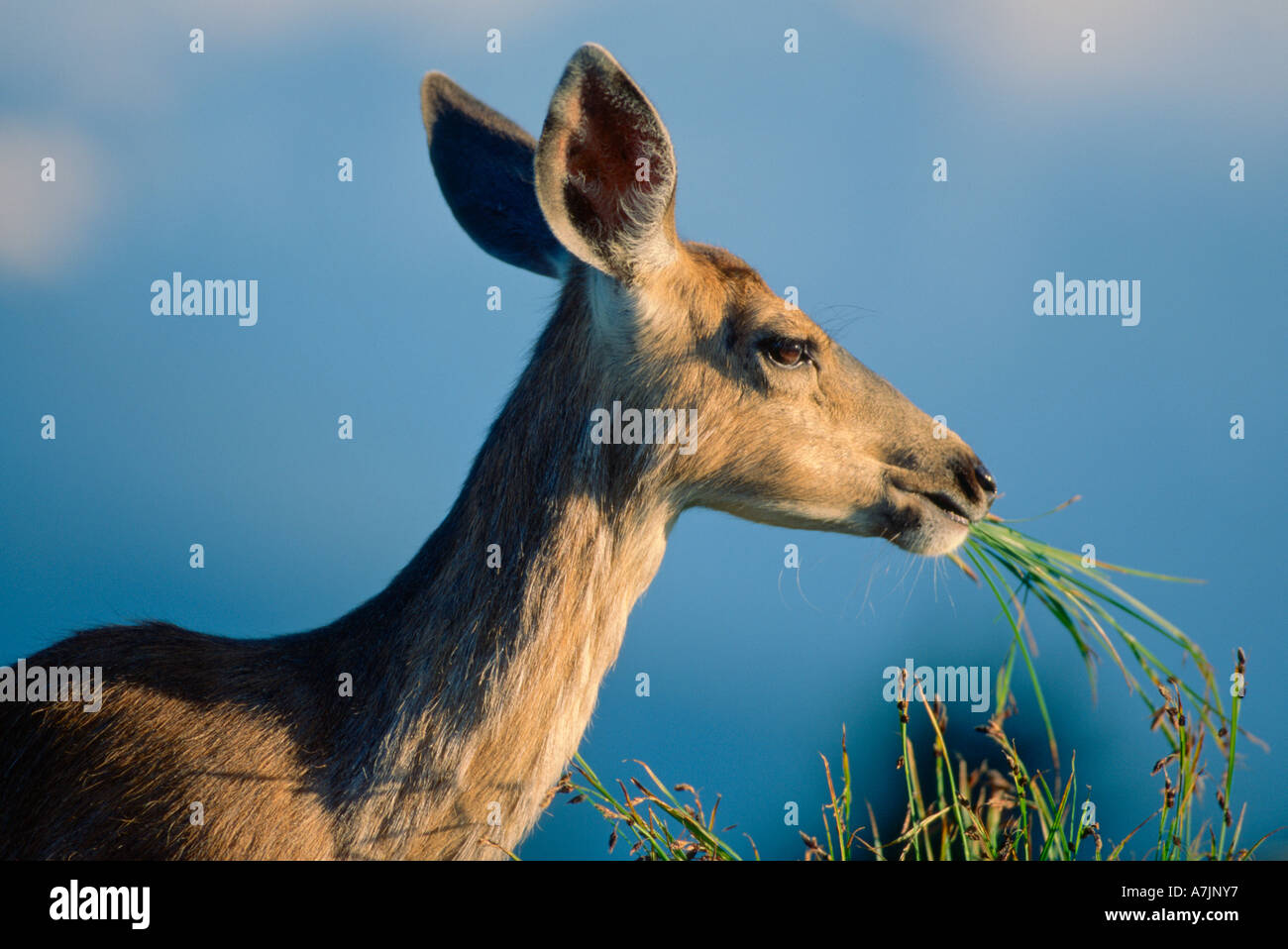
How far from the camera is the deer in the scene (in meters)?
3.29

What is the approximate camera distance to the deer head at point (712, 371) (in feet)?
11.0

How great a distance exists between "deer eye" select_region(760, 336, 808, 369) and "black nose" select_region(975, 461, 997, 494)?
73 cm

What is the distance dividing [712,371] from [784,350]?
257mm

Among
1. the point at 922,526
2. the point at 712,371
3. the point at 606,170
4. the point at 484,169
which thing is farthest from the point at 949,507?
the point at 484,169

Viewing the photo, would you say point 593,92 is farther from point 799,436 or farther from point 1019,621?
point 1019,621

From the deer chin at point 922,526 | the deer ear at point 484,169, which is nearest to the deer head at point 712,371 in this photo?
the deer chin at point 922,526

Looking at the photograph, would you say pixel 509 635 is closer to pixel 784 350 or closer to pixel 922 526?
pixel 784 350

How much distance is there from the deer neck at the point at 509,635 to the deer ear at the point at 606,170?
39cm

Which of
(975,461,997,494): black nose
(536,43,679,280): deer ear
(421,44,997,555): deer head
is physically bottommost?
(975,461,997,494): black nose

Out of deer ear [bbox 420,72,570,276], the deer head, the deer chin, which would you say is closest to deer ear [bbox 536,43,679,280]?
the deer head

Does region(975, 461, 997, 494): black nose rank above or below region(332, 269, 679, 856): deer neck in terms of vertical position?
above

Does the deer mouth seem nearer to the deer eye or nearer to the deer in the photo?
the deer

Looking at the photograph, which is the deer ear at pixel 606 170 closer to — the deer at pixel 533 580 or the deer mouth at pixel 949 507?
the deer at pixel 533 580
